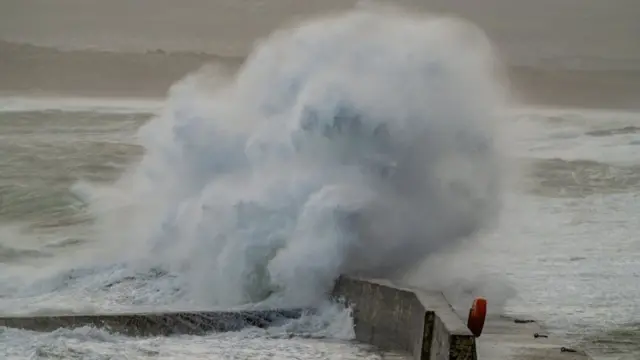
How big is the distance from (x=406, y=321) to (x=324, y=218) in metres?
2.39

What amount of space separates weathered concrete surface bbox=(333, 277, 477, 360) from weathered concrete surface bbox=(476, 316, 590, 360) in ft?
1.21


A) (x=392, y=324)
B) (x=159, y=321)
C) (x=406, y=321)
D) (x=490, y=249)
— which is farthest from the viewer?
(x=490, y=249)

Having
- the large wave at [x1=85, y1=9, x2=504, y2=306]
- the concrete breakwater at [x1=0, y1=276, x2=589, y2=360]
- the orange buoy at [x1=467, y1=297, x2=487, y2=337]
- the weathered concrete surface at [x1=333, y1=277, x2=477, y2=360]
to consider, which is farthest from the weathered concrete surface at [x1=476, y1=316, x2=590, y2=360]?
the large wave at [x1=85, y1=9, x2=504, y2=306]

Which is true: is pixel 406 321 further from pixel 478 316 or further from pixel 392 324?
pixel 478 316

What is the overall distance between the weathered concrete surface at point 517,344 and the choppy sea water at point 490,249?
0.76 m

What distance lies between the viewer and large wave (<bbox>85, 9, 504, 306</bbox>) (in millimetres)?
9523

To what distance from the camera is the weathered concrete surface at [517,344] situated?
658 centimetres

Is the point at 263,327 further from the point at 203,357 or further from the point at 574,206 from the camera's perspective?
the point at 574,206

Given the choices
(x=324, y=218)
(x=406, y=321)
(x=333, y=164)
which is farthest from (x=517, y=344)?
(x=333, y=164)

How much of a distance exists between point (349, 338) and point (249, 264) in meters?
1.97

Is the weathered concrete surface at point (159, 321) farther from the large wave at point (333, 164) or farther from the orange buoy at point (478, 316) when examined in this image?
the orange buoy at point (478, 316)

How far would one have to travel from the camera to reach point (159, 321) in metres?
7.98

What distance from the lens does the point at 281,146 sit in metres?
10.8

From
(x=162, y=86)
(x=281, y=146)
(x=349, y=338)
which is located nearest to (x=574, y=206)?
(x=281, y=146)
